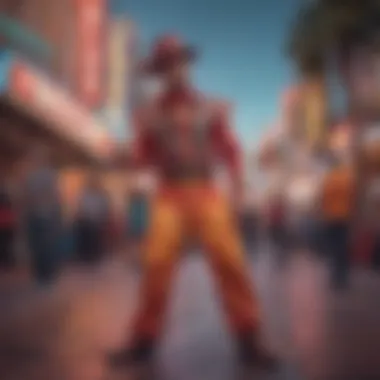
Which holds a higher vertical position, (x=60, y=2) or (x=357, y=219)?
(x=60, y=2)

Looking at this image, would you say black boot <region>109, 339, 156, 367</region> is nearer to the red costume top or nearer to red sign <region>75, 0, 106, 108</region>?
the red costume top

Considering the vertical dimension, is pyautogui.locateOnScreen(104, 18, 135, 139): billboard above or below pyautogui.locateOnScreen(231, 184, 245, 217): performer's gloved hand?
above

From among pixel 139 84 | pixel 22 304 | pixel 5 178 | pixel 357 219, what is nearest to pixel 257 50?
pixel 139 84

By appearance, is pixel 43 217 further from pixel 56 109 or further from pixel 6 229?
pixel 56 109

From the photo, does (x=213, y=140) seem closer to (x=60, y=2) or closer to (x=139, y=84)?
(x=139, y=84)

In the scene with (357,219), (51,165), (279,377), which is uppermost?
(51,165)

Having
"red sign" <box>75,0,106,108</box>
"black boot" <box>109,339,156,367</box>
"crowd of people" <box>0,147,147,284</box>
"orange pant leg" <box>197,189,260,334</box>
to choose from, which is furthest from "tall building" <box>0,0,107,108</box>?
"black boot" <box>109,339,156,367</box>
